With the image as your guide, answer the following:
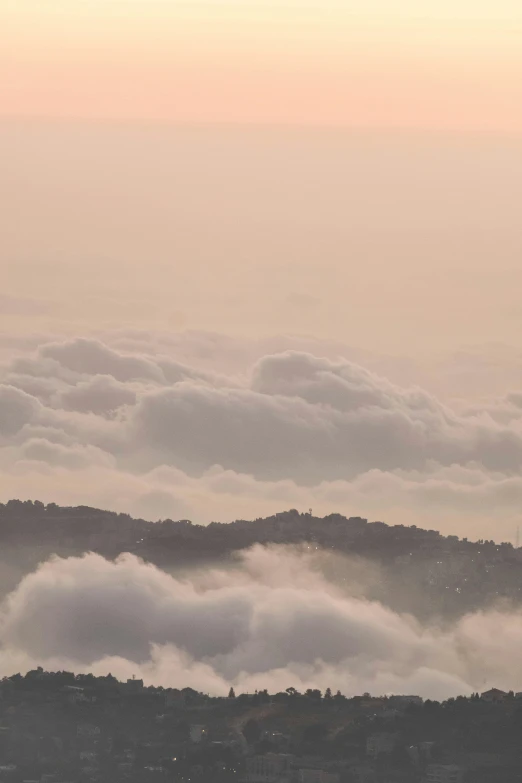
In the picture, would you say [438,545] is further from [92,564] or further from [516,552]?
[92,564]

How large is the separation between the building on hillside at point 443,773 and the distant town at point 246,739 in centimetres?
6

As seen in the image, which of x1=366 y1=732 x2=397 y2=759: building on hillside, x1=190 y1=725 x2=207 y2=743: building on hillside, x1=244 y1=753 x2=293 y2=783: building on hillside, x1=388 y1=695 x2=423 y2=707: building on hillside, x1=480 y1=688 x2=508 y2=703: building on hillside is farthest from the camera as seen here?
x1=480 y1=688 x2=508 y2=703: building on hillside

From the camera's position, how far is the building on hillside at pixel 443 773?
362ft

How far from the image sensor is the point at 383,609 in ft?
554

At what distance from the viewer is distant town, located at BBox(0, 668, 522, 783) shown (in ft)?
366

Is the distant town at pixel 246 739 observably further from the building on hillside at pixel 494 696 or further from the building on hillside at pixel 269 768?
the building on hillside at pixel 494 696

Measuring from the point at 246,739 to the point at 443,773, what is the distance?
1051cm

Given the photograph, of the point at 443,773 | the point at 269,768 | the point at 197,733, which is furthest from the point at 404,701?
the point at 443,773

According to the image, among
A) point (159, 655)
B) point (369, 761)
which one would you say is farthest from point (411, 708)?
point (159, 655)

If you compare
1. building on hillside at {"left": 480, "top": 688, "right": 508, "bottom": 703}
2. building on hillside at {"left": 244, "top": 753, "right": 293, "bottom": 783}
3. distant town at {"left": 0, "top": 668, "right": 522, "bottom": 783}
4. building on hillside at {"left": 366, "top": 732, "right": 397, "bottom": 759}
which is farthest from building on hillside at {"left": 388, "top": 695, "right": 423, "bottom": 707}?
building on hillside at {"left": 244, "top": 753, "right": 293, "bottom": 783}

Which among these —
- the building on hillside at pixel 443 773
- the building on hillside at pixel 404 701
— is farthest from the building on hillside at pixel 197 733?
the building on hillside at pixel 404 701

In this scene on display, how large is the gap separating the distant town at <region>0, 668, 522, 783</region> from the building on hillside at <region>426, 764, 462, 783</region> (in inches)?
2.4

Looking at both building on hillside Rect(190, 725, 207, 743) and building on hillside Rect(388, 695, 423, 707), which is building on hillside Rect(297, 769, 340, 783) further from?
building on hillside Rect(388, 695, 423, 707)

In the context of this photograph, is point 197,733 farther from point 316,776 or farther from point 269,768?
point 316,776
